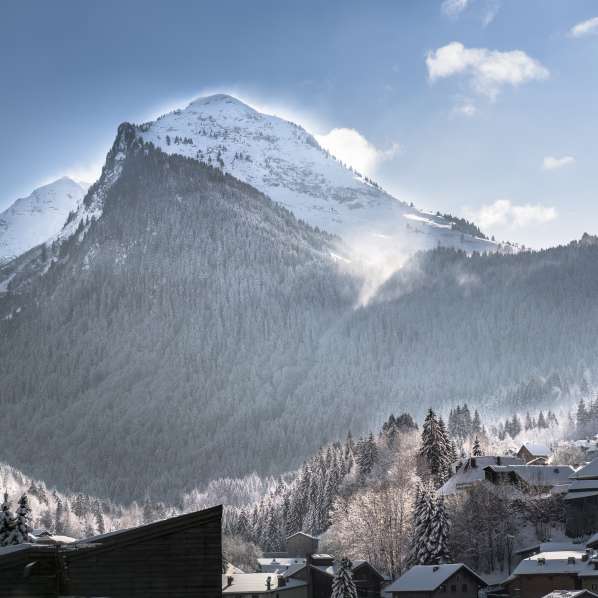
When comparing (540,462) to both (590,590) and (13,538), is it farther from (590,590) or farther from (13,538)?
(13,538)

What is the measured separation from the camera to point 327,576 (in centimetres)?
13038

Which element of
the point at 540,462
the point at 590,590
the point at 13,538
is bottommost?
the point at 590,590

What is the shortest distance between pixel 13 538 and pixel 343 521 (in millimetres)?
70912

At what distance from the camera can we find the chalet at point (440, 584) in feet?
335

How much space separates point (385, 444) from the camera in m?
182

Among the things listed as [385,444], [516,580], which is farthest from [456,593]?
[385,444]

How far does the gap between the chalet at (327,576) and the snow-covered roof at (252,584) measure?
197 cm

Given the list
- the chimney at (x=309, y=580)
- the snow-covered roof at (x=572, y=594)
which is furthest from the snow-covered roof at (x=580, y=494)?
the snow-covered roof at (x=572, y=594)

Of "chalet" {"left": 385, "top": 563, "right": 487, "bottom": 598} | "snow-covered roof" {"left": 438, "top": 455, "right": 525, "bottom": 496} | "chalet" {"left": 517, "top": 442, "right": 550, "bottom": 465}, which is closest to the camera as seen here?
"chalet" {"left": 385, "top": 563, "right": 487, "bottom": 598}

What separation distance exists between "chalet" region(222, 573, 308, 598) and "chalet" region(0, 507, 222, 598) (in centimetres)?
8018

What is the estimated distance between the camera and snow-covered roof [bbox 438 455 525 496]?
130 meters

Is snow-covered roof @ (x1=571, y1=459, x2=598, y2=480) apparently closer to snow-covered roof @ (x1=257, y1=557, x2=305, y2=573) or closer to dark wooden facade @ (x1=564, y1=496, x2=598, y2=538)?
dark wooden facade @ (x1=564, y1=496, x2=598, y2=538)

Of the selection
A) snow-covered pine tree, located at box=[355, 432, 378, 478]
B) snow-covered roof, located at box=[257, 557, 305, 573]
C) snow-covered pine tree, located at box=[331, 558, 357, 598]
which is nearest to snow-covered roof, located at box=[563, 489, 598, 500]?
snow-covered pine tree, located at box=[331, 558, 357, 598]

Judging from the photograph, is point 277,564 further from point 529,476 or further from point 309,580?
point 529,476
